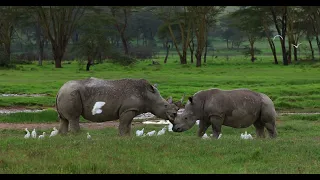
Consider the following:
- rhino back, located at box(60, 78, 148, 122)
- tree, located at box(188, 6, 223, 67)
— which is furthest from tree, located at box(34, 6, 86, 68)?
rhino back, located at box(60, 78, 148, 122)

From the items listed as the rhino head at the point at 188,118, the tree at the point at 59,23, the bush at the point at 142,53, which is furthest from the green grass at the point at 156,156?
the bush at the point at 142,53

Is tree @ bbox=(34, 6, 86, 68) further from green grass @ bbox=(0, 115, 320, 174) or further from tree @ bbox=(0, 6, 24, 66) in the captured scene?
green grass @ bbox=(0, 115, 320, 174)

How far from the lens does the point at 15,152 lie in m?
9.38

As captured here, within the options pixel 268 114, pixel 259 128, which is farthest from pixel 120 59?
pixel 268 114

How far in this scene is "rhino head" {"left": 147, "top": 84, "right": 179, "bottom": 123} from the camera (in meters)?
12.7

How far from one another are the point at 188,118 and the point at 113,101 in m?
1.70

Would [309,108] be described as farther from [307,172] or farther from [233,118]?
[307,172]

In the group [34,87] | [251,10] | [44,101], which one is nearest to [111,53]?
[251,10]

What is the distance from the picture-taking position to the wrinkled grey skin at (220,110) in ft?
41.0

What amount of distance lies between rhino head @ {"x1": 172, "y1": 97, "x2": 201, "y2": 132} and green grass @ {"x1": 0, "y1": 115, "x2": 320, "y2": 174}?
125 centimetres

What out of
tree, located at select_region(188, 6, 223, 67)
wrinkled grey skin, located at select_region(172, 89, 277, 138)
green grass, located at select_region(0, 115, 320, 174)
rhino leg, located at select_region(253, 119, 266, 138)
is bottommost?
rhino leg, located at select_region(253, 119, 266, 138)

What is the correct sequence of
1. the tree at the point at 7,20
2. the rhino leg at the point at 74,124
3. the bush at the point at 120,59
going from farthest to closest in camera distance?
the tree at the point at 7,20 → the bush at the point at 120,59 → the rhino leg at the point at 74,124

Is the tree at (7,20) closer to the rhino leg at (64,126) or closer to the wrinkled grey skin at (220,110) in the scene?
the rhino leg at (64,126)

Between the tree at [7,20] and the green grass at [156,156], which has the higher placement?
the tree at [7,20]
